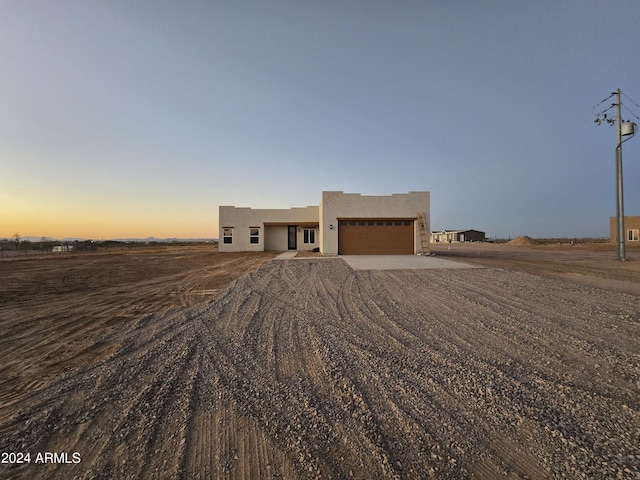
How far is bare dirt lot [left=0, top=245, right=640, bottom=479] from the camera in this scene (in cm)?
189

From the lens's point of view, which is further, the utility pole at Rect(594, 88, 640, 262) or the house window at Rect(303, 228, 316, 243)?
the house window at Rect(303, 228, 316, 243)

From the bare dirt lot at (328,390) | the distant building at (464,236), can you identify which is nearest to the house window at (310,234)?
the bare dirt lot at (328,390)

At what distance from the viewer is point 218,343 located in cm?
401

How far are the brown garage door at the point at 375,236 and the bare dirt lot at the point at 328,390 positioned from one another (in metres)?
12.6

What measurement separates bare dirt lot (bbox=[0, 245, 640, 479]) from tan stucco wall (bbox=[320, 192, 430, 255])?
12.5 metres

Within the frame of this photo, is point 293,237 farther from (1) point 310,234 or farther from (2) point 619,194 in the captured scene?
(2) point 619,194

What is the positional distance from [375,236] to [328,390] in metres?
16.3

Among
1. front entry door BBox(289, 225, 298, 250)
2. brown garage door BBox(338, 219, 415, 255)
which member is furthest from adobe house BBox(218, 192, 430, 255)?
front entry door BBox(289, 225, 298, 250)

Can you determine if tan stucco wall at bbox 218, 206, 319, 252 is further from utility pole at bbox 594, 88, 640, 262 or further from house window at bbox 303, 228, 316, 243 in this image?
utility pole at bbox 594, 88, 640, 262

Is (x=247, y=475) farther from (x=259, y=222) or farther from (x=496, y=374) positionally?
(x=259, y=222)

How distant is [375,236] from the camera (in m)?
18.5

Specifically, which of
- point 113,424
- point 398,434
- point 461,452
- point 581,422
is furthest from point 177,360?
point 581,422

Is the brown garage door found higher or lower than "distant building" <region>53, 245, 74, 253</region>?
higher

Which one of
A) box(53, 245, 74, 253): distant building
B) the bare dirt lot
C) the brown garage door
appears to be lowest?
the bare dirt lot
